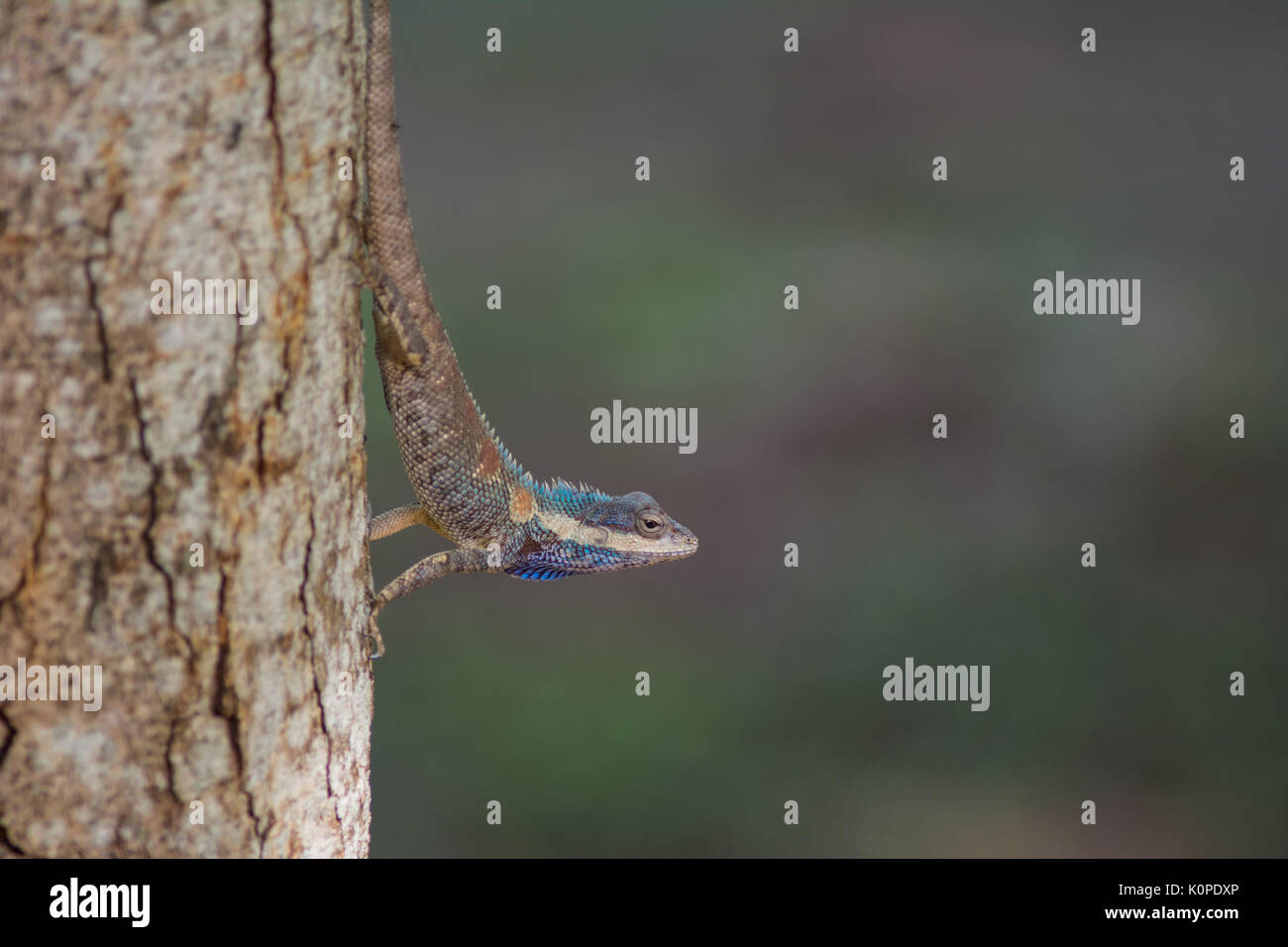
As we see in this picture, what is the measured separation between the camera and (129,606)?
219cm

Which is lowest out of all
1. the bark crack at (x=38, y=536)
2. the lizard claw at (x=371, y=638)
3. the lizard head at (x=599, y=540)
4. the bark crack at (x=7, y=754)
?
the bark crack at (x=7, y=754)

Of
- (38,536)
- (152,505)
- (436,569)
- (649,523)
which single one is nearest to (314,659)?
(152,505)

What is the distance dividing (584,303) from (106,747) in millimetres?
7968

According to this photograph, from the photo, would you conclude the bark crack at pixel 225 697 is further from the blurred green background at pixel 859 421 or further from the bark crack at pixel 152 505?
the blurred green background at pixel 859 421

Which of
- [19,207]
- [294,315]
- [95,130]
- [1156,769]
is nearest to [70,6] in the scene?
[95,130]

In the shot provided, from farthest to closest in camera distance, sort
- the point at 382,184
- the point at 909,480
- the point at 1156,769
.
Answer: the point at 909,480 → the point at 1156,769 → the point at 382,184

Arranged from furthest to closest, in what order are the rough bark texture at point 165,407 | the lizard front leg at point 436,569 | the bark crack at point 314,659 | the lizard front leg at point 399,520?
1. the lizard front leg at point 399,520
2. the lizard front leg at point 436,569
3. the bark crack at point 314,659
4. the rough bark texture at point 165,407

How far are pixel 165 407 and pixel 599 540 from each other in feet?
6.36

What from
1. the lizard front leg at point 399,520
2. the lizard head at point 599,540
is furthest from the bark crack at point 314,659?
the lizard head at point 599,540

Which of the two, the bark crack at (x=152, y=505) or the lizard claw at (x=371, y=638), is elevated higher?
the bark crack at (x=152, y=505)

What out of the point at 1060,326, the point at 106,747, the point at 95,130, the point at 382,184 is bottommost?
the point at 106,747

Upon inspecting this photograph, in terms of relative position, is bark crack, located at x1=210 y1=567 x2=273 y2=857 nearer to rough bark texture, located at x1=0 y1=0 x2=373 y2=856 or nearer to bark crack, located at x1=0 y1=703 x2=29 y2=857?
rough bark texture, located at x1=0 y1=0 x2=373 y2=856

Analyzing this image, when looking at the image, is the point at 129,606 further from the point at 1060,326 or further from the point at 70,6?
the point at 1060,326

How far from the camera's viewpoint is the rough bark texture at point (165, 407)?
2.07 metres
